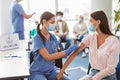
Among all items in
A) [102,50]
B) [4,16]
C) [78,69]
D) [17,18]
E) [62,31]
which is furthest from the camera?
[62,31]

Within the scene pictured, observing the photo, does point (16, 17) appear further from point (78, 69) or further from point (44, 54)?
point (44, 54)

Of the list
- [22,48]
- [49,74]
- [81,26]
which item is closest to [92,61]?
[49,74]

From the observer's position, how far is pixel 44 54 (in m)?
2.29

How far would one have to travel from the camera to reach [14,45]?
2.78 meters

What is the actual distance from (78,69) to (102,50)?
7.52 ft

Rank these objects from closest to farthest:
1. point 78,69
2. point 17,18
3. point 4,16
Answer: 1. point 17,18
2. point 78,69
3. point 4,16

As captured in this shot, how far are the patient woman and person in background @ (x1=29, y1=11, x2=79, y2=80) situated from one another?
0.48 ft

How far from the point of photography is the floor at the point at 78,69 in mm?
4028

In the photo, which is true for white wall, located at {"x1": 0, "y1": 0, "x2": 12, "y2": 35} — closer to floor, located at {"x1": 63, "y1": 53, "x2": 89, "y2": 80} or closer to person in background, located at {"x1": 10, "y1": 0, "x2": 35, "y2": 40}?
person in background, located at {"x1": 10, "y1": 0, "x2": 35, "y2": 40}

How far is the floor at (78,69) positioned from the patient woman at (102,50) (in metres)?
1.69

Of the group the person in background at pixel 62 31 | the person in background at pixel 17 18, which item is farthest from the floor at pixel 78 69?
the person in background at pixel 17 18

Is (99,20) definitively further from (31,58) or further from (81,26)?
(81,26)

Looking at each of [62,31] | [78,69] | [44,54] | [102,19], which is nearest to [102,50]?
[102,19]

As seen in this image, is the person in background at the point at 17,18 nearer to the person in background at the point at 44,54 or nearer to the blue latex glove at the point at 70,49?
the person in background at the point at 44,54
